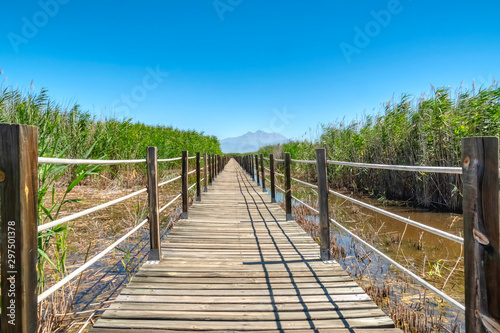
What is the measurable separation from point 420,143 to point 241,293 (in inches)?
229

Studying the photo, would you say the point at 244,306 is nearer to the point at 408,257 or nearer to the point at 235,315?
the point at 235,315

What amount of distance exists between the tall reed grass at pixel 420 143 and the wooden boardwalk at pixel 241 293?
4044 mm

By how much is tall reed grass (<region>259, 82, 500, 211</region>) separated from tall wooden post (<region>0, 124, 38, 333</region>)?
596cm

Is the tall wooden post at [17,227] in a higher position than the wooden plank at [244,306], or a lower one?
higher

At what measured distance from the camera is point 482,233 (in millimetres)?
1109

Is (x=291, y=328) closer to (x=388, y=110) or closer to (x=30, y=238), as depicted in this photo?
(x=30, y=238)

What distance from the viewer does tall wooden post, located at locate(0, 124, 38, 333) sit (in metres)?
1.06

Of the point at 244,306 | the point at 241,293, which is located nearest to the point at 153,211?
the point at 241,293

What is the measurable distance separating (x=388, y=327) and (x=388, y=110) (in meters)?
6.95

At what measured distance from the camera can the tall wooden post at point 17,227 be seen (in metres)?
1.06

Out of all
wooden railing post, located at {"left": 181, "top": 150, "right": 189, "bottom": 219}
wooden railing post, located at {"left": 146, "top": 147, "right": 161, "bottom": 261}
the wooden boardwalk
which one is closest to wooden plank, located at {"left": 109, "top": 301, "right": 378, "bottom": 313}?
the wooden boardwalk

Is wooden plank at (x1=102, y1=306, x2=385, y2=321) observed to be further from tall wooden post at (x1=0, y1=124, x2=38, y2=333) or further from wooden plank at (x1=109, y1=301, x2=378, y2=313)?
tall wooden post at (x1=0, y1=124, x2=38, y2=333)

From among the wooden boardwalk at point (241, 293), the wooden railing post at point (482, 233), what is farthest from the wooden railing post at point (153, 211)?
the wooden railing post at point (482, 233)

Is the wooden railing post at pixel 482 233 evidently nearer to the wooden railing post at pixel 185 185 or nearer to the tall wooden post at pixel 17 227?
the tall wooden post at pixel 17 227
